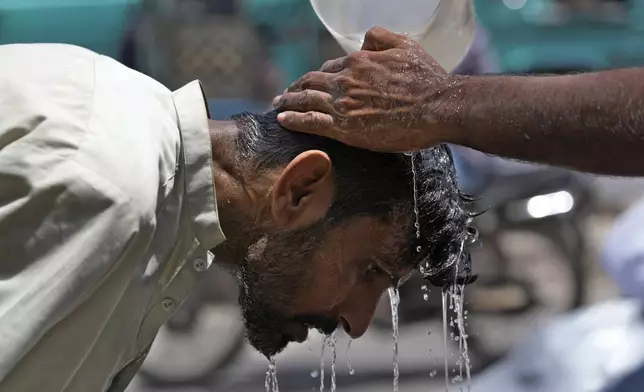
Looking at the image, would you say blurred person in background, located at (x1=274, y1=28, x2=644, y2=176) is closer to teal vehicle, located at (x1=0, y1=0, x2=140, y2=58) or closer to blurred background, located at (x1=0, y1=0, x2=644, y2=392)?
blurred background, located at (x1=0, y1=0, x2=644, y2=392)

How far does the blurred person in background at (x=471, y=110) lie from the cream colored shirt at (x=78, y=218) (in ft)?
0.84

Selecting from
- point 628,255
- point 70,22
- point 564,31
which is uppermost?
point 564,31

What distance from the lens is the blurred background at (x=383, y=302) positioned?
3693 mm

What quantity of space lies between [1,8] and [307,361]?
1971 mm

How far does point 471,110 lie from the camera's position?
1.22m

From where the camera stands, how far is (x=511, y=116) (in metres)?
1.20

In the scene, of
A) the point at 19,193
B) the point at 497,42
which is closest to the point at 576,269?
the point at 497,42

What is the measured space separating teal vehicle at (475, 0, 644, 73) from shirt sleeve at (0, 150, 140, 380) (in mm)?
3390

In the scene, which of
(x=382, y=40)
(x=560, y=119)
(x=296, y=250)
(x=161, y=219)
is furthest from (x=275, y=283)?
(x=560, y=119)

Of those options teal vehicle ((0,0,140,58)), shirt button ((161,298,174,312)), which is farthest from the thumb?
teal vehicle ((0,0,140,58))

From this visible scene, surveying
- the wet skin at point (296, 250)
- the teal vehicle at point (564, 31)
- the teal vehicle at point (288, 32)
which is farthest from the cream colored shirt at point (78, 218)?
the teal vehicle at point (564, 31)

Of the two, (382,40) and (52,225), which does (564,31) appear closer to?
(382,40)

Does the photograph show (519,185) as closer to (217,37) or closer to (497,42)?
(497,42)

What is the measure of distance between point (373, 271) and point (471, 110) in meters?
0.44
